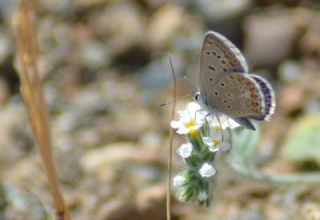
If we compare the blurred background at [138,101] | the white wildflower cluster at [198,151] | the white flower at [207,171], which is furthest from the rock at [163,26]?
the white flower at [207,171]

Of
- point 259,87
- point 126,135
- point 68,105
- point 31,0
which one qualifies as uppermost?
point 68,105

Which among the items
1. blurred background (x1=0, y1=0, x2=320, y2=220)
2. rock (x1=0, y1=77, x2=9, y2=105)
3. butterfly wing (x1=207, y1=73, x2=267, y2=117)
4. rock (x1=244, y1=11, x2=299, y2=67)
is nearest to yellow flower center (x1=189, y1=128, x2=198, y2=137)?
butterfly wing (x1=207, y1=73, x2=267, y2=117)

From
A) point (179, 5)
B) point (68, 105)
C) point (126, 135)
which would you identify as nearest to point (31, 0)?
point (126, 135)

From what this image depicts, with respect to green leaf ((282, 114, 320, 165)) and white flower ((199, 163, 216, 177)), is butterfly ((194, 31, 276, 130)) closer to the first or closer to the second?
white flower ((199, 163, 216, 177))

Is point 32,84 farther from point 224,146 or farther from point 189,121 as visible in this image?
point 224,146

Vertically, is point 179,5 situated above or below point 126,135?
above

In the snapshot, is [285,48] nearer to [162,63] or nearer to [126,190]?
[162,63]
